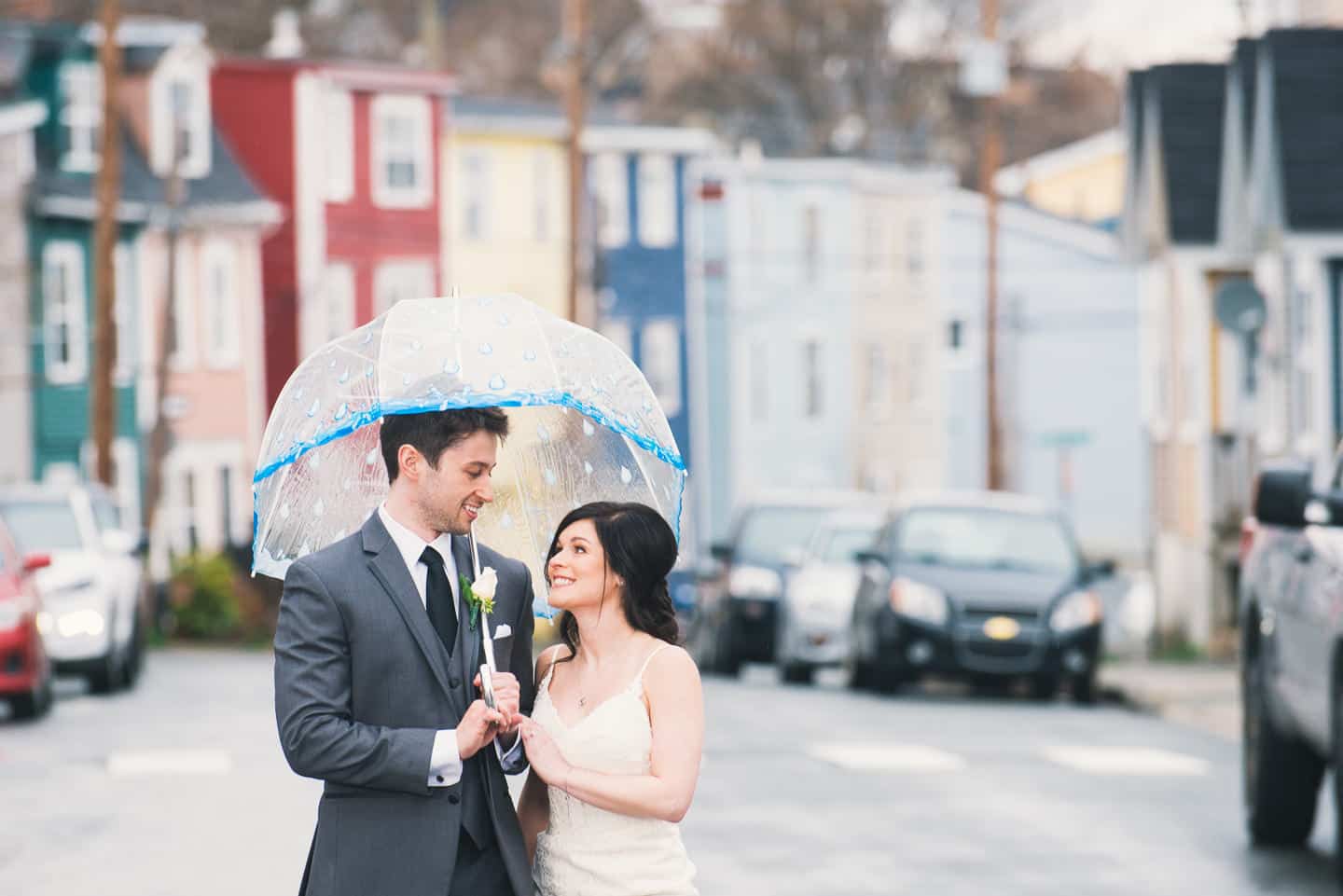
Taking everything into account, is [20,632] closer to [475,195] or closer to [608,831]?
[608,831]

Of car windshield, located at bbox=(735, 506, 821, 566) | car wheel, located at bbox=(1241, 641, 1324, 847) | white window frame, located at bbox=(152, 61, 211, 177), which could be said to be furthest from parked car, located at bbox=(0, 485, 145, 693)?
white window frame, located at bbox=(152, 61, 211, 177)

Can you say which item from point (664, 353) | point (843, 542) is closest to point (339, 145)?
point (664, 353)

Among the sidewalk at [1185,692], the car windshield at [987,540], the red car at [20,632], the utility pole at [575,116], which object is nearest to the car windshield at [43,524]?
the red car at [20,632]

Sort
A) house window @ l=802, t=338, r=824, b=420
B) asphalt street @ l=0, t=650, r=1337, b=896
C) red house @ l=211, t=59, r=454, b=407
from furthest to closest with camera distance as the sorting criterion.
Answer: house window @ l=802, t=338, r=824, b=420 → red house @ l=211, t=59, r=454, b=407 → asphalt street @ l=0, t=650, r=1337, b=896

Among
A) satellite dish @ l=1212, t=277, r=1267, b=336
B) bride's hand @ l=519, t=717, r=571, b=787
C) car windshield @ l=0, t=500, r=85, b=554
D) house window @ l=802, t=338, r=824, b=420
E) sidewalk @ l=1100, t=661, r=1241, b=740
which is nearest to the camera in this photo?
bride's hand @ l=519, t=717, r=571, b=787

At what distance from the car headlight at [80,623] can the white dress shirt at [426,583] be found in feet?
57.1

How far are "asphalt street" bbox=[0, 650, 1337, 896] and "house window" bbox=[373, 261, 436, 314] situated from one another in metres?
30.5

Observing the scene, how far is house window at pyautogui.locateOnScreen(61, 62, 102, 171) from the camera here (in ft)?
143

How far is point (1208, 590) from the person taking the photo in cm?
3688

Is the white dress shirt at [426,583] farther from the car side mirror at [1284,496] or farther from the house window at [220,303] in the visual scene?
the house window at [220,303]

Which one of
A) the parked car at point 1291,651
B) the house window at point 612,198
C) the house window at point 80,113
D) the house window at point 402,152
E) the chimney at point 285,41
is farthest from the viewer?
the house window at point 612,198

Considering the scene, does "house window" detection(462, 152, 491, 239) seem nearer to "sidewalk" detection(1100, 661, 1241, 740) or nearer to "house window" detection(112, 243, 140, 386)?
"house window" detection(112, 243, 140, 386)

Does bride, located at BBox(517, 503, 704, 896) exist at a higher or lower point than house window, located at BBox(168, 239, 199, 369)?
lower

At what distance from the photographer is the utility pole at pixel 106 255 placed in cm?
3284
